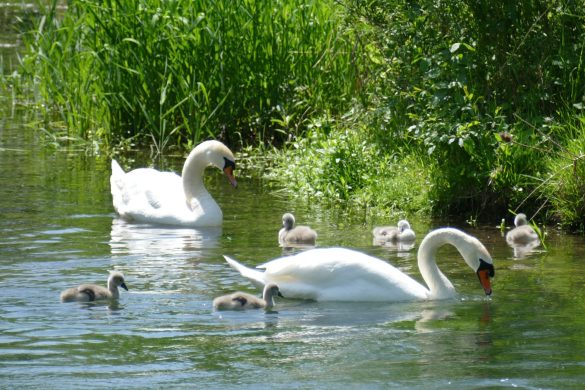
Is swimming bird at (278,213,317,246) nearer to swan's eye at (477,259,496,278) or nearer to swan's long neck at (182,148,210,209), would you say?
swan's long neck at (182,148,210,209)

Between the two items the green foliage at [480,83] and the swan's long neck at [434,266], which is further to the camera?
the green foliage at [480,83]

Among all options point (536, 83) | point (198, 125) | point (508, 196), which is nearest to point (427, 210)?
point (508, 196)

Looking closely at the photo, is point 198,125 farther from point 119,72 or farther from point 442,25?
point 442,25

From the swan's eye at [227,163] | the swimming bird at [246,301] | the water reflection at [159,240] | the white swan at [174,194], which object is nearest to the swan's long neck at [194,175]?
the white swan at [174,194]

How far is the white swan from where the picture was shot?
40.8ft

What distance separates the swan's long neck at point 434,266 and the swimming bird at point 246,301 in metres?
1.04

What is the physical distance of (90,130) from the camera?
53.4 ft

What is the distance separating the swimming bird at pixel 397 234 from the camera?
36.6ft

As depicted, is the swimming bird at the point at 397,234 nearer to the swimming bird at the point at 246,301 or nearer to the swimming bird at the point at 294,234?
the swimming bird at the point at 294,234

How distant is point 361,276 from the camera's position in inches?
359

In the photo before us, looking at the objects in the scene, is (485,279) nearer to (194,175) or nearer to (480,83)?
(480,83)

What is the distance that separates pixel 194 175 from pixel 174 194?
260mm

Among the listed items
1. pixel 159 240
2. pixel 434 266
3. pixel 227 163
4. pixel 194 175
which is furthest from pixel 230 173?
pixel 434 266

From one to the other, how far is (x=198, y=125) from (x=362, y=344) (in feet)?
24.7
